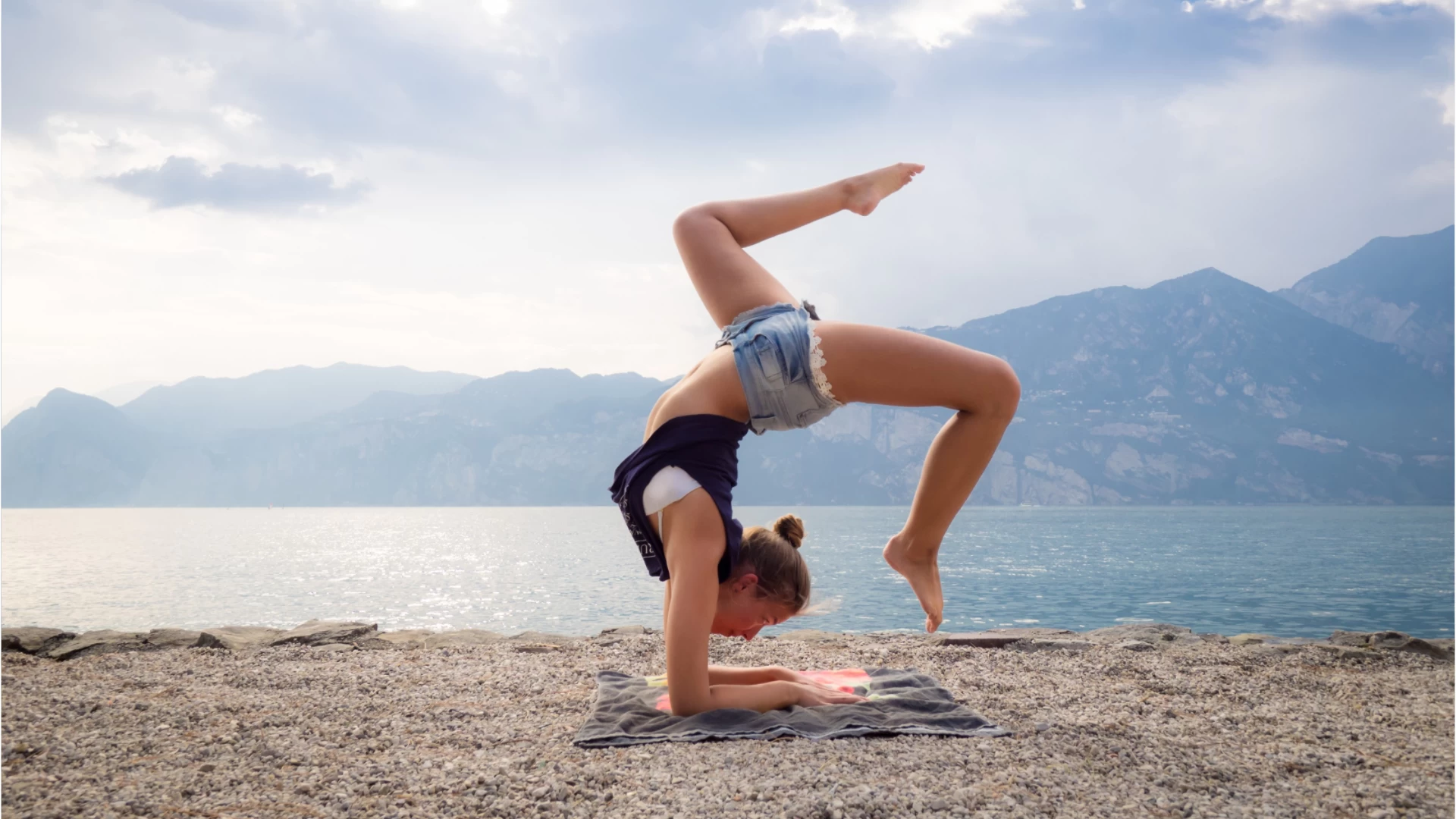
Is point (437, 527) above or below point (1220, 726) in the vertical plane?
below

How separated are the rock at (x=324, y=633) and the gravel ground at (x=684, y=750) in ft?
3.56

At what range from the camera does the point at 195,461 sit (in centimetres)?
15512

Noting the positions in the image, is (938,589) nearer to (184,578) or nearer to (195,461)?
(184,578)

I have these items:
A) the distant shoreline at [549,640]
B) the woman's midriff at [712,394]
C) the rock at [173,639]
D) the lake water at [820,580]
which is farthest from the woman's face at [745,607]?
the rock at [173,639]

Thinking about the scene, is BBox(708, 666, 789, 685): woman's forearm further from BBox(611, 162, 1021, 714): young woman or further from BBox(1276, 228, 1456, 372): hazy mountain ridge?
BBox(1276, 228, 1456, 372): hazy mountain ridge

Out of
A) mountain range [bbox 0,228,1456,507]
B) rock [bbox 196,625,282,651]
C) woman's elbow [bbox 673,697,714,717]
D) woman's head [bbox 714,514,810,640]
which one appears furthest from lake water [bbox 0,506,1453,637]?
mountain range [bbox 0,228,1456,507]

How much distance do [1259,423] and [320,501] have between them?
157076 millimetres

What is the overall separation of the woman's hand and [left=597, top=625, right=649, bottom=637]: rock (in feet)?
8.99

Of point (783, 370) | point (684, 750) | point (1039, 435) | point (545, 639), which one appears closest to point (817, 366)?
point (783, 370)

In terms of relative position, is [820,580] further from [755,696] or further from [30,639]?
[755,696]

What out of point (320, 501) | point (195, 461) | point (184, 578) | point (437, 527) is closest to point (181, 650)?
point (184, 578)

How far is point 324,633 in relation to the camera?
20.1 feet

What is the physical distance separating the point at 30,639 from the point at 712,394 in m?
5.79

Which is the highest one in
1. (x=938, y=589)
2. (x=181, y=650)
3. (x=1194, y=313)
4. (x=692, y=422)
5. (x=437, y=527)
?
(x=1194, y=313)
